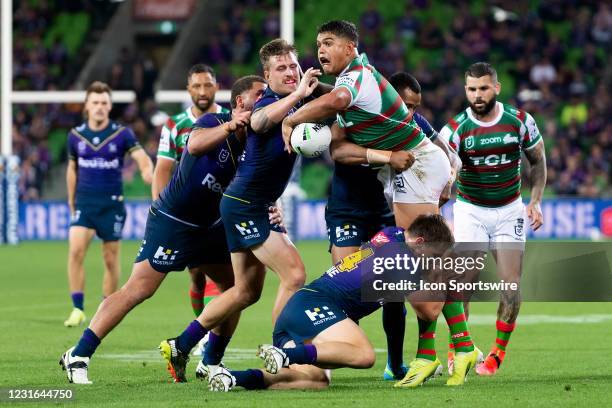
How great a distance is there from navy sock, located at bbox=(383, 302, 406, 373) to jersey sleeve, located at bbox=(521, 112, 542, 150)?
2.01m

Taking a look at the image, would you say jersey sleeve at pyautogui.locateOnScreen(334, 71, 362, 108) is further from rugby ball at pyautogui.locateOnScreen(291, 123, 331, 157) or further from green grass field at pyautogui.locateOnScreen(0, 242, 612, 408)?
green grass field at pyautogui.locateOnScreen(0, 242, 612, 408)

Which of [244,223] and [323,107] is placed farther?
[244,223]

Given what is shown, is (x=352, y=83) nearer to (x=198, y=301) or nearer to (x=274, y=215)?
(x=274, y=215)

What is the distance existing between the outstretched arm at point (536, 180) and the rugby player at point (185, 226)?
251cm

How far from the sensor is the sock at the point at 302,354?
25.0 ft

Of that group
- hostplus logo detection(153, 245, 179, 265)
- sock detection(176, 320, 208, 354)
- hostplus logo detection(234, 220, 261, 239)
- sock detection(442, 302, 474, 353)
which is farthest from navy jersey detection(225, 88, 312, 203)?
sock detection(442, 302, 474, 353)

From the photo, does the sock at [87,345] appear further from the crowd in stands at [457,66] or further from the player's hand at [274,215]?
the crowd in stands at [457,66]

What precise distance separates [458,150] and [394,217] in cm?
124

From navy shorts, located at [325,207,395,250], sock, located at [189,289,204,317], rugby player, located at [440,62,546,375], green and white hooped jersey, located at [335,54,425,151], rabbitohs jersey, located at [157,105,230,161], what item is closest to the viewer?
green and white hooped jersey, located at [335,54,425,151]

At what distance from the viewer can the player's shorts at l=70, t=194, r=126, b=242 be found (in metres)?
13.8

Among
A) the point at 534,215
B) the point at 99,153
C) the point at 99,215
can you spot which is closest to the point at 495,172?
the point at 534,215

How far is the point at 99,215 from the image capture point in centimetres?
1382

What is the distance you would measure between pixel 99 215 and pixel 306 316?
633 centimetres

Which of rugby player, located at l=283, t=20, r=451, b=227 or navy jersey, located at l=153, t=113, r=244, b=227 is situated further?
navy jersey, located at l=153, t=113, r=244, b=227
